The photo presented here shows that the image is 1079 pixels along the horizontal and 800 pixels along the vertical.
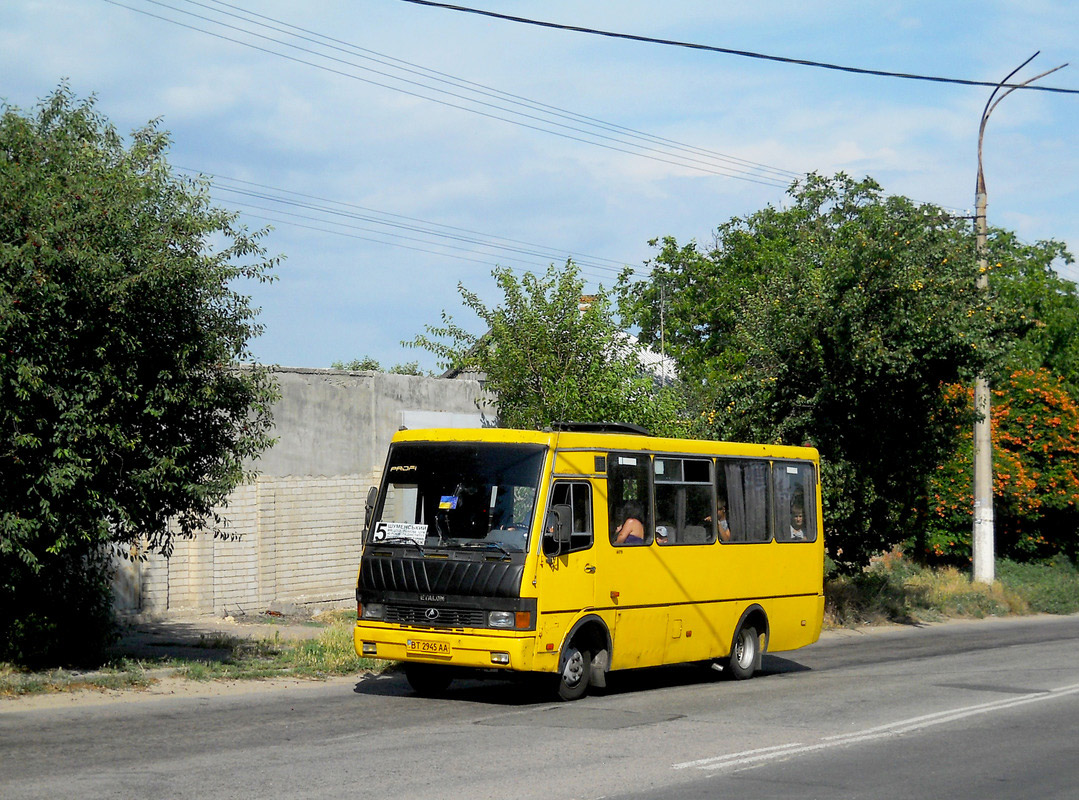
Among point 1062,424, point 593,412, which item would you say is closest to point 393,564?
point 593,412

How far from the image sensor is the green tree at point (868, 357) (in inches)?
898

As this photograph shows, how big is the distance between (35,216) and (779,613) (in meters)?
10.2

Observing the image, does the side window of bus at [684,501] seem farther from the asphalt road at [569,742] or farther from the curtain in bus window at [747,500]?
the asphalt road at [569,742]

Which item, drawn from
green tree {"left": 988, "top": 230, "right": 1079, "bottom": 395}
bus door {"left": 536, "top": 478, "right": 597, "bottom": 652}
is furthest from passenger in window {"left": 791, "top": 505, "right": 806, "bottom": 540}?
green tree {"left": 988, "top": 230, "right": 1079, "bottom": 395}

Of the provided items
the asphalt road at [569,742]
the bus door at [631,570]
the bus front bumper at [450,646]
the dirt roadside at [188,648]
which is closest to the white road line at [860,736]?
the asphalt road at [569,742]

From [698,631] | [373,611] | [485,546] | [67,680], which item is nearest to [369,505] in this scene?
[373,611]

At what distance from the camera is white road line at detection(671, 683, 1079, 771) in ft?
31.1

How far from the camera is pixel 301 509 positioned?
864 inches

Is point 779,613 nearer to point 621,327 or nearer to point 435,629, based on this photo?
point 435,629

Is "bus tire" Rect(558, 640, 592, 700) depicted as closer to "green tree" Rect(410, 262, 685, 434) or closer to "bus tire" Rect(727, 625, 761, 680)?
"bus tire" Rect(727, 625, 761, 680)

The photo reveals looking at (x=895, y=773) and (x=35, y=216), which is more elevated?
(x=35, y=216)

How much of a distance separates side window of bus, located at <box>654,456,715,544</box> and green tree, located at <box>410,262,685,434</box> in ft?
22.3

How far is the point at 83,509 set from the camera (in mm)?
12812

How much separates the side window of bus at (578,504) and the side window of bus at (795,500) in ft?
14.2
